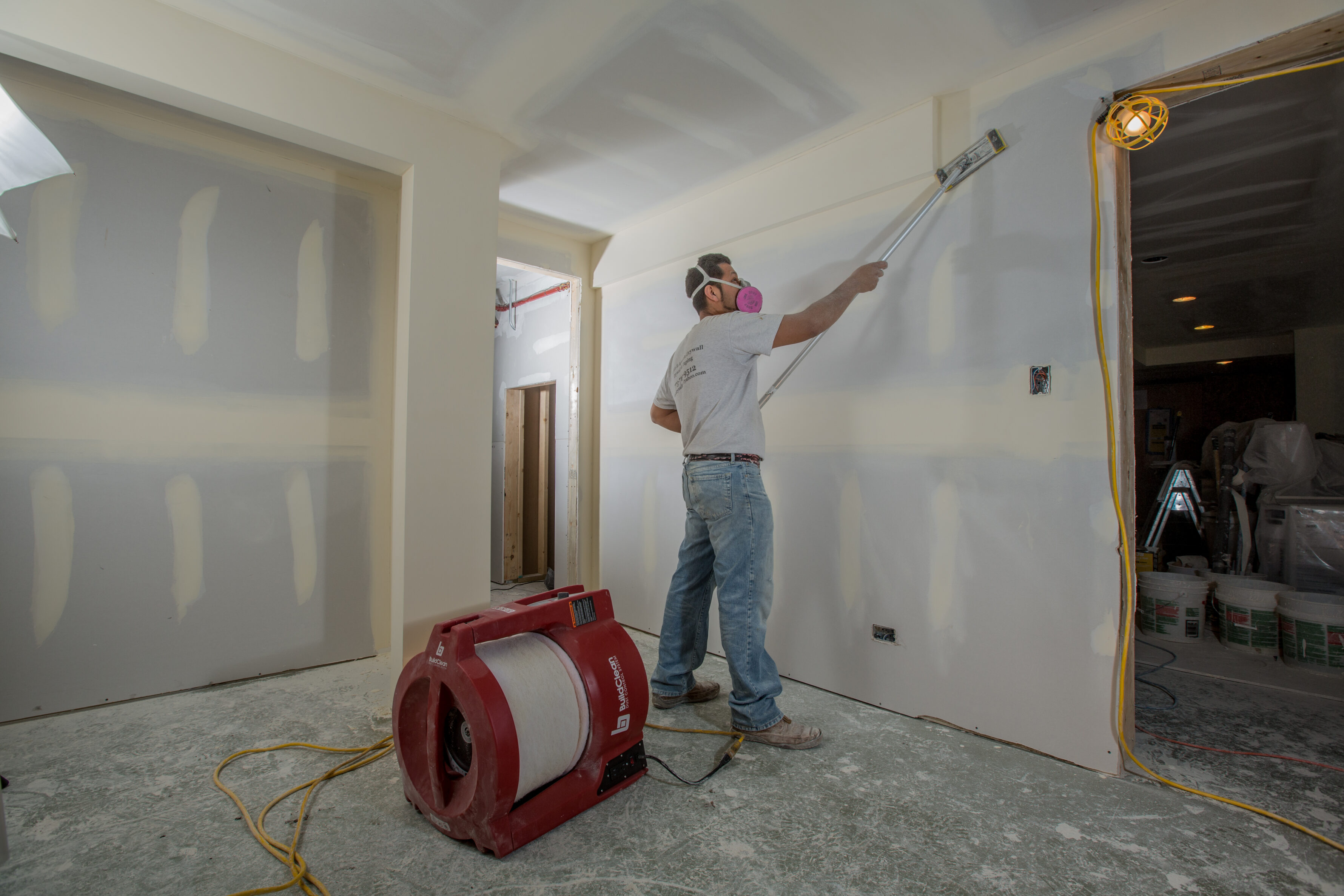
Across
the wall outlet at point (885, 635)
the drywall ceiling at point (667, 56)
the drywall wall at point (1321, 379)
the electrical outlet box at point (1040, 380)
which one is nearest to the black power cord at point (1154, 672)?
the wall outlet at point (885, 635)

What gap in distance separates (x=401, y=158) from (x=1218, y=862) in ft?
10.1

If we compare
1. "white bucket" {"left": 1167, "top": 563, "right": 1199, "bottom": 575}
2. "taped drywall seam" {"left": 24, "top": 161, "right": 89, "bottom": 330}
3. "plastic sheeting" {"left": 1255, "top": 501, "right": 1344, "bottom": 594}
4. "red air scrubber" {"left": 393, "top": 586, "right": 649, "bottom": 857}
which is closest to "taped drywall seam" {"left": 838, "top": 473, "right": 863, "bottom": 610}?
"red air scrubber" {"left": 393, "top": 586, "right": 649, "bottom": 857}

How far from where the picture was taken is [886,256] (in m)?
2.17

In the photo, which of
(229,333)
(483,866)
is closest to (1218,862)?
(483,866)

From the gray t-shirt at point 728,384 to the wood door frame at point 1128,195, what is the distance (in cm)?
98

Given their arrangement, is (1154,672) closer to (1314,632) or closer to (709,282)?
(1314,632)

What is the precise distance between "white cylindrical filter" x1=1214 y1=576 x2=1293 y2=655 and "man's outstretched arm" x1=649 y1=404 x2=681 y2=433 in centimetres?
275

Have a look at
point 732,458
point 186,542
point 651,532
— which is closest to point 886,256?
point 732,458

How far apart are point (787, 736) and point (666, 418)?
46.0 inches

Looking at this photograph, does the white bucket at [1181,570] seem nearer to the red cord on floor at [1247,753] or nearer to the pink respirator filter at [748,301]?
the red cord on floor at [1247,753]

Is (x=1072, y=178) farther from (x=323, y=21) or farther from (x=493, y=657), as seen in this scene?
(x=323, y=21)

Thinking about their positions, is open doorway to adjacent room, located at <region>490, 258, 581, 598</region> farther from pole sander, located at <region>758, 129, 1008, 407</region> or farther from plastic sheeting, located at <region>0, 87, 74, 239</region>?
plastic sheeting, located at <region>0, 87, 74, 239</region>

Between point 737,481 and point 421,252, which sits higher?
point 421,252

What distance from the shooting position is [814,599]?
2.41 metres
